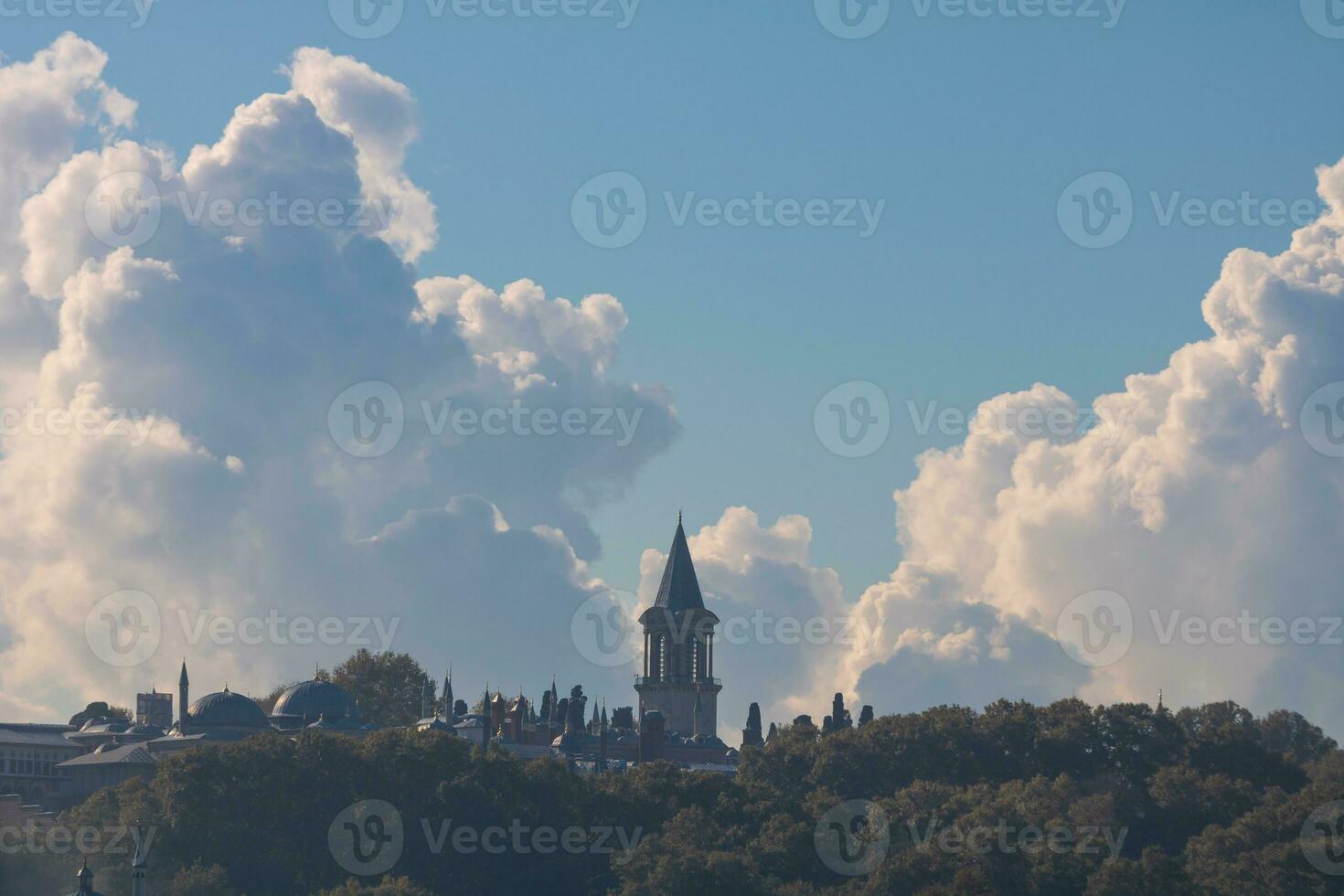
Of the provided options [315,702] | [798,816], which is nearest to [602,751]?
[315,702]

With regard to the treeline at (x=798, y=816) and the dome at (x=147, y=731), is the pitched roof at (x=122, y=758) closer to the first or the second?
the dome at (x=147, y=731)

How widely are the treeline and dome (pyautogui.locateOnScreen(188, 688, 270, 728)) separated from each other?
3476 cm

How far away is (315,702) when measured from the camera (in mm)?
175125

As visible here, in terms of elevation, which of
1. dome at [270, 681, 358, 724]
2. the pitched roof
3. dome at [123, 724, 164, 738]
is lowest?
the pitched roof

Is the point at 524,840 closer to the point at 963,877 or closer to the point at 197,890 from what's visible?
the point at 197,890

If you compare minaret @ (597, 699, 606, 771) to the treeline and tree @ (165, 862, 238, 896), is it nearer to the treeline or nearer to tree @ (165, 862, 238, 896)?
the treeline

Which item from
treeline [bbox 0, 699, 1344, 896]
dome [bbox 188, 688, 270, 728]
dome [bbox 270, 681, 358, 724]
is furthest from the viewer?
dome [bbox 270, 681, 358, 724]

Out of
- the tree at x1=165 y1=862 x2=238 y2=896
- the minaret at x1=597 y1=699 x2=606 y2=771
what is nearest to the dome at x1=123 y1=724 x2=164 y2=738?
the minaret at x1=597 y1=699 x2=606 y2=771

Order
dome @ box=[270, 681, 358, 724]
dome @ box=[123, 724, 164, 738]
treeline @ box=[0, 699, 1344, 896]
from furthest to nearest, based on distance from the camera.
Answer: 1. dome @ box=[270, 681, 358, 724]
2. dome @ box=[123, 724, 164, 738]
3. treeline @ box=[0, 699, 1344, 896]

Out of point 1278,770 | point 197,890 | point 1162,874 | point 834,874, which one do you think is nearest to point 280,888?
point 197,890

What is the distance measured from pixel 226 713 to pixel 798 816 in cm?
5781

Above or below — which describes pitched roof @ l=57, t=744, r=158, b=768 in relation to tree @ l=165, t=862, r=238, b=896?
above

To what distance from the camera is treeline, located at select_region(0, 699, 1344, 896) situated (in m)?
108

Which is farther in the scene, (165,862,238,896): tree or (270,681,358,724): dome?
(270,681,358,724): dome
